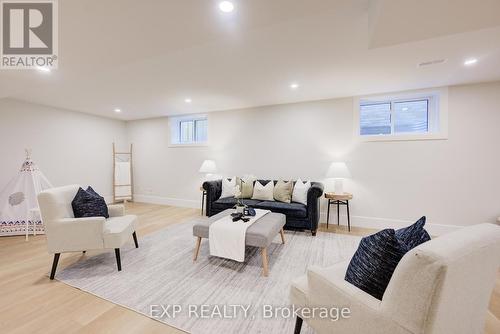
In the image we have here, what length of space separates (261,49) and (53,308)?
307cm

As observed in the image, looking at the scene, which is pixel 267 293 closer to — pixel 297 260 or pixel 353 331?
pixel 297 260

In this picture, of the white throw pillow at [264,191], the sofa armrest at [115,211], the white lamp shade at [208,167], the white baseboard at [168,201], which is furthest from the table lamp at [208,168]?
the sofa armrest at [115,211]

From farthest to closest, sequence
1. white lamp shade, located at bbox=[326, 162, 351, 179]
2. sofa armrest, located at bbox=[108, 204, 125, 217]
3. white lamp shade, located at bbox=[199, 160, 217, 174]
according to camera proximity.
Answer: white lamp shade, located at bbox=[199, 160, 217, 174] < white lamp shade, located at bbox=[326, 162, 351, 179] < sofa armrest, located at bbox=[108, 204, 125, 217]

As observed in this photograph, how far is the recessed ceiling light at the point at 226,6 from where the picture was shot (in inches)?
54.7

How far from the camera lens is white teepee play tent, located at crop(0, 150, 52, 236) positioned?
351 centimetres

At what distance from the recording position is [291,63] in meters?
2.59

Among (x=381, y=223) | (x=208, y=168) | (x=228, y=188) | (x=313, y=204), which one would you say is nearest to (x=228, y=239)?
(x=313, y=204)

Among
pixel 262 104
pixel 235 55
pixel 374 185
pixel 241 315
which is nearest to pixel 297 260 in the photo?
pixel 241 315

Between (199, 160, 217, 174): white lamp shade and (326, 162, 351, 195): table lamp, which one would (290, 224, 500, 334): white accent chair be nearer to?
(326, 162, 351, 195): table lamp

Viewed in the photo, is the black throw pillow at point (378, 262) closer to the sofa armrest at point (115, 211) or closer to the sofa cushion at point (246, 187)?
the sofa armrest at point (115, 211)

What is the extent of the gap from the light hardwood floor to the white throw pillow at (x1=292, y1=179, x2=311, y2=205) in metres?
2.28

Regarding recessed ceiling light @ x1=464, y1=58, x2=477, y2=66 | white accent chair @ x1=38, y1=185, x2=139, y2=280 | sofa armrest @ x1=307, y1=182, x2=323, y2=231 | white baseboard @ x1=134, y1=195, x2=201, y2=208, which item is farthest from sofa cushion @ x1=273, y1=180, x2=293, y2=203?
recessed ceiling light @ x1=464, y1=58, x2=477, y2=66

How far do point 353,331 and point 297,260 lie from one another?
1.62 m

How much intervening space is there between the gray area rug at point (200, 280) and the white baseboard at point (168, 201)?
7.39 ft
